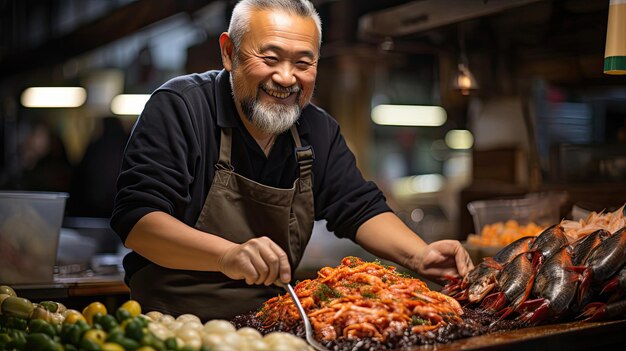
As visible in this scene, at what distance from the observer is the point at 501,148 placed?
717cm

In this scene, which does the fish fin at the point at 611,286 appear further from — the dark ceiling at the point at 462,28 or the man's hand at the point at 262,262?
the dark ceiling at the point at 462,28

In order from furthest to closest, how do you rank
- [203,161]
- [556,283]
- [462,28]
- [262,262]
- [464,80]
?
[462,28]
[464,80]
[203,161]
[556,283]
[262,262]

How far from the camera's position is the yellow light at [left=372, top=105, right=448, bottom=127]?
44.5ft

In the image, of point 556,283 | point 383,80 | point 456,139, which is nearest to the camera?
point 556,283

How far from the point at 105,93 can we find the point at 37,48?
1.36m

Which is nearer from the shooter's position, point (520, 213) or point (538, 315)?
point (538, 315)

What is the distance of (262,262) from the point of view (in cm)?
241

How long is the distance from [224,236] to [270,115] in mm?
520

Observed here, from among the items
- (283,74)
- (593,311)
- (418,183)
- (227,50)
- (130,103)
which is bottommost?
(418,183)

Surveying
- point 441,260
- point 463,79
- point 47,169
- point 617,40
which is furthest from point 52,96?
point 617,40

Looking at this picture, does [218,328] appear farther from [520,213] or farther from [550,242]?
[520,213]

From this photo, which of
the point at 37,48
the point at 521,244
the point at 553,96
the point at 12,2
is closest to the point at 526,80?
the point at 553,96

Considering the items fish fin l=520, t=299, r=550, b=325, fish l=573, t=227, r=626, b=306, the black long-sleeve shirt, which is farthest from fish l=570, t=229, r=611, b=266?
the black long-sleeve shirt

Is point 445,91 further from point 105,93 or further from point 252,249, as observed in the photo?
point 105,93
